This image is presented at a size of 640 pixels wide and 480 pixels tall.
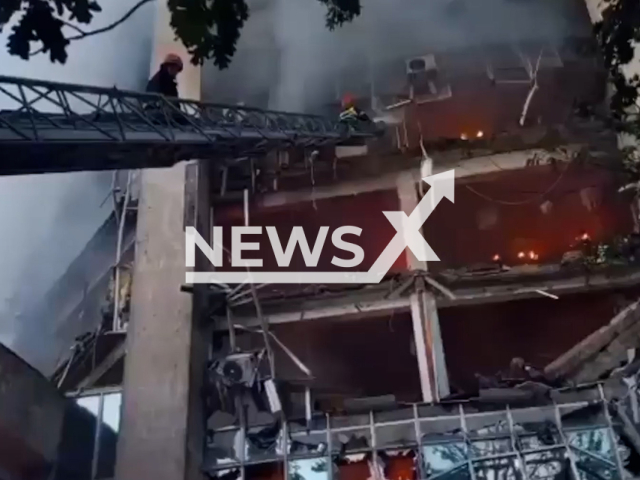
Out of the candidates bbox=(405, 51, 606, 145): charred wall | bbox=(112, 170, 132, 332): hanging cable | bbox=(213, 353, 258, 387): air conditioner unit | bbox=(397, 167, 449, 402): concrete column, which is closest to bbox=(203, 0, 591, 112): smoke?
bbox=(405, 51, 606, 145): charred wall

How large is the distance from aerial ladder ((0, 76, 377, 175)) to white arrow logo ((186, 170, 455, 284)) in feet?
8.63

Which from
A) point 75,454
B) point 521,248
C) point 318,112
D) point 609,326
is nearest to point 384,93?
point 318,112

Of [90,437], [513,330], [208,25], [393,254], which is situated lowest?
[208,25]

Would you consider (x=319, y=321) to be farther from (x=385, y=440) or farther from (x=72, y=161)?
(x=72, y=161)

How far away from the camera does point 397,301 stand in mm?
13523

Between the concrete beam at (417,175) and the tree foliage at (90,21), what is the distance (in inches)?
368

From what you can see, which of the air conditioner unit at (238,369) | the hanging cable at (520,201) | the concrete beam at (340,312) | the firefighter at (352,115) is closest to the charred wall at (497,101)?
the firefighter at (352,115)

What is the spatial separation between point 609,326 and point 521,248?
3.87m

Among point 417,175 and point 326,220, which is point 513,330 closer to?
point 417,175

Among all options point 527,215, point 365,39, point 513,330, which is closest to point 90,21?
point 513,330

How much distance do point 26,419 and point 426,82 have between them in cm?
963

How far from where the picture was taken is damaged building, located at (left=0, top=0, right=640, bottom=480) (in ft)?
38.8

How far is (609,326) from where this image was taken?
12484mm

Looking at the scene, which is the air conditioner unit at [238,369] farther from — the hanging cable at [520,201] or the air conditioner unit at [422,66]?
the air conditioner unit at [422,66]
